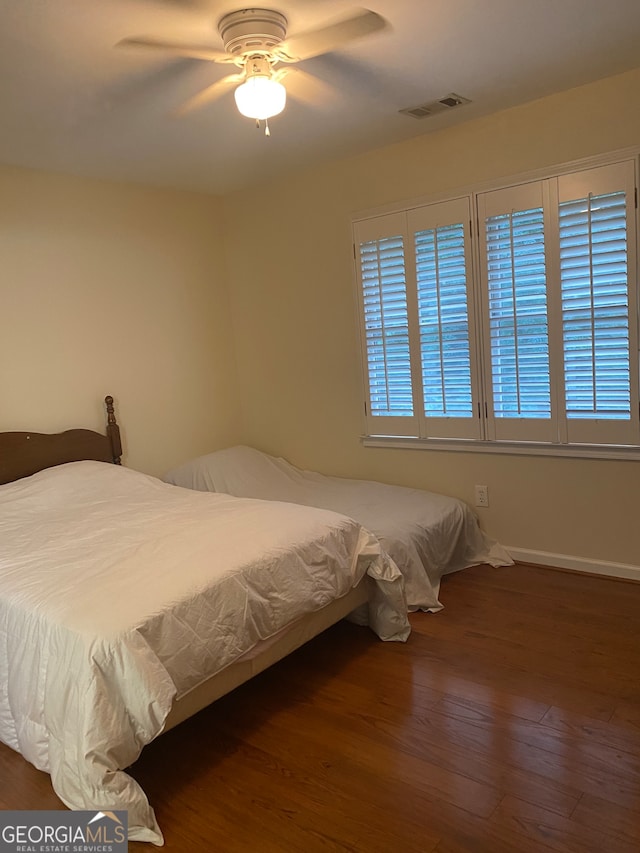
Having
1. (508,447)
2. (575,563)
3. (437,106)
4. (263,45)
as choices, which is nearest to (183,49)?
(263,45)

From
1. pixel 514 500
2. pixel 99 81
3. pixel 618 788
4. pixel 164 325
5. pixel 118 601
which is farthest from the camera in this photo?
pixel 164 325

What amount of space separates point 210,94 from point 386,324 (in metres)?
1.65

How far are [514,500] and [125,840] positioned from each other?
2528mm

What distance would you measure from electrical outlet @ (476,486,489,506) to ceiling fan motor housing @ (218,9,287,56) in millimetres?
2455

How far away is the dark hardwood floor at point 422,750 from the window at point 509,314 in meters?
1.05

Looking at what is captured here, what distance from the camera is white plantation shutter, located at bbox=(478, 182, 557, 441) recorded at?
10.7 ft

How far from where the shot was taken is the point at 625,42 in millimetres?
2549

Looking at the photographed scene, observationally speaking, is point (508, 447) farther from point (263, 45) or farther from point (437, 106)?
point (263, 45)

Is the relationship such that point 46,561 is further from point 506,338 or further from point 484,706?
point 506,338

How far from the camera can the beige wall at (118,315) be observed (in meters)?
3.55

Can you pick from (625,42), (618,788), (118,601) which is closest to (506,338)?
(625,42)

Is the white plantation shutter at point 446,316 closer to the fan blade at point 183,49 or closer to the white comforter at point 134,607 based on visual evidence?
the white comforter at point 134,607

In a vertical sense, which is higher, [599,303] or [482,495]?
[599,303]

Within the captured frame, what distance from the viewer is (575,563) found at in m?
3.39
